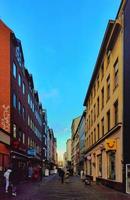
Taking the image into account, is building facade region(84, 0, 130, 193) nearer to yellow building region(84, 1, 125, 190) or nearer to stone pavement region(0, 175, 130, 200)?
yellow building region(84, 1, 125, 190)

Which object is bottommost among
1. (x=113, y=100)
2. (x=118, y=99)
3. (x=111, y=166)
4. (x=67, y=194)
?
(x=67, y=194)

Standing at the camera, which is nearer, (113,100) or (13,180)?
(113,100)

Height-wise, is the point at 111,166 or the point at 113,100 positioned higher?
the point at 113,100

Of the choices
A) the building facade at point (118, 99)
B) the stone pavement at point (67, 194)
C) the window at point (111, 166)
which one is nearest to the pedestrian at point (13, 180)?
the stone pavement at point (67, 194)

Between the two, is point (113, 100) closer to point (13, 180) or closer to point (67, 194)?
point (67, 194)

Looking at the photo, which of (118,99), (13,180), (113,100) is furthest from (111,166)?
(13,180)

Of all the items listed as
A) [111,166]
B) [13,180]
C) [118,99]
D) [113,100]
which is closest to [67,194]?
[118,99]

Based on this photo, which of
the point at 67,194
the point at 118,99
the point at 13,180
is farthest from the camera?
the point at 13,180

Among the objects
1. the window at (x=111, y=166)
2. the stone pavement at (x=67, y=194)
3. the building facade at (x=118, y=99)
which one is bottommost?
the stone pavement at (x=67, y=194)

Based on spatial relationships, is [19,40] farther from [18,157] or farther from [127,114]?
[127,114]

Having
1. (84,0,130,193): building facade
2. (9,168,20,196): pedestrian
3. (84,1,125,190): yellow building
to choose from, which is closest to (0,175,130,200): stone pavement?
(9,168,20,196): pedestrian

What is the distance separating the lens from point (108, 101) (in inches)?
1646

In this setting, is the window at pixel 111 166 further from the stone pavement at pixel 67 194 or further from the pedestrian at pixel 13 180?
the pedestrian at pixel 13 180

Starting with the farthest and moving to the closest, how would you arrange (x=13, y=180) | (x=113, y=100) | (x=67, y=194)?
(x=13, y=180) → (x=113, y=100) → (x=67, y=194)
